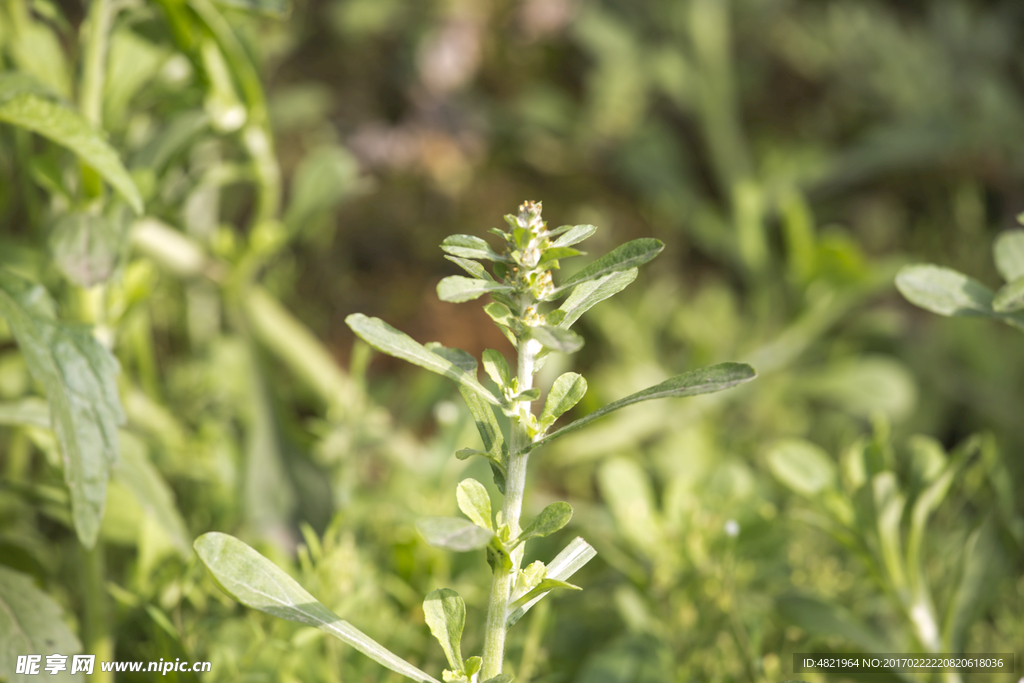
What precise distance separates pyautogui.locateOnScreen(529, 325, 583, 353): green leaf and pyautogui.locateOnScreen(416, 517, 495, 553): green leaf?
61mm

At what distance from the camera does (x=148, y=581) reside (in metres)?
0.42

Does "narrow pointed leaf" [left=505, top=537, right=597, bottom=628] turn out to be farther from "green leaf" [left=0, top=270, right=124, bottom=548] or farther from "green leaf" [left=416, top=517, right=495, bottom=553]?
"green leaf" [left=0, top=270, right=124, bottom=548]

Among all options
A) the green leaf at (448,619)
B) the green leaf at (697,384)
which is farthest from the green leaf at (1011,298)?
the green leaf at (448,619)

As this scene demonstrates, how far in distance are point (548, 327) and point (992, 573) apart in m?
0.36

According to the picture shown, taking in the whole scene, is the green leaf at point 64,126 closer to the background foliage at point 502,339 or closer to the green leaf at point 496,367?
the background foliage at point 502,339

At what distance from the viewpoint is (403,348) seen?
9.7 inches

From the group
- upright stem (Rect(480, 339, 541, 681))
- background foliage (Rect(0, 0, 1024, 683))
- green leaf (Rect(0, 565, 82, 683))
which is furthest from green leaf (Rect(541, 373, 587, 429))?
green leaf (Rect(0, 565, 82, 683))

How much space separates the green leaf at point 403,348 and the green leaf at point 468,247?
4 cm

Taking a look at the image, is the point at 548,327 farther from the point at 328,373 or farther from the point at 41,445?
the point at 328,373

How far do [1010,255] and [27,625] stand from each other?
480 millimetres

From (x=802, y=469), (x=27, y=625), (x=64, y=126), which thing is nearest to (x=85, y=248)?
(x=64, y=126)

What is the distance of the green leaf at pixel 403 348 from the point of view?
24cm

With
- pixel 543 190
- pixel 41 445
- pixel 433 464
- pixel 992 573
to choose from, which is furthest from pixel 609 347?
pixel 41 445

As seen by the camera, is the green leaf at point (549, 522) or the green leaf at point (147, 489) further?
the green leaf at point (147, 489)
